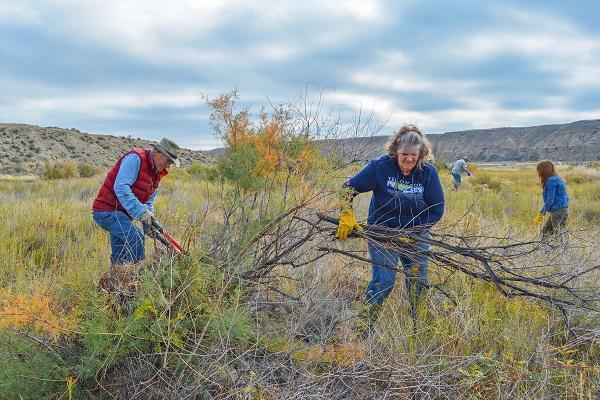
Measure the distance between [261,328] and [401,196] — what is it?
1618 mm

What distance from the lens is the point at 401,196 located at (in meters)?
3.91

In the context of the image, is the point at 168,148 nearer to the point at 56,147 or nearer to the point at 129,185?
the point at 129,185

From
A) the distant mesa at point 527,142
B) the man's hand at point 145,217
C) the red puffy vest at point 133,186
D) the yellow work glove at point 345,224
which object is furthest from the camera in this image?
the distant mesa at point 527,142

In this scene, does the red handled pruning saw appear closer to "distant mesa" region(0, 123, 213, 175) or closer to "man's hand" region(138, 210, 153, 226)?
"man's hand" region(138, 210, 153, 226)

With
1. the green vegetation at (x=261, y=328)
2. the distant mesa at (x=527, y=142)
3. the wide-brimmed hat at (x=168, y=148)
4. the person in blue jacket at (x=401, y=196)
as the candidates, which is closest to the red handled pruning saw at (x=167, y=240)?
the green vegetation at (x=261, y=328)

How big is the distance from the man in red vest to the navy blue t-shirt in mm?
1979

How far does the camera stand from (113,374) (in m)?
2.73

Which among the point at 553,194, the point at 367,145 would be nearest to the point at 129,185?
the point at 367,145

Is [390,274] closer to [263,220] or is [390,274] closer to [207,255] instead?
[263,220]

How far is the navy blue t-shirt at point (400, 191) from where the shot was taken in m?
3.91

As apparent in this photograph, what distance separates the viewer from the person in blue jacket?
380 centimetres

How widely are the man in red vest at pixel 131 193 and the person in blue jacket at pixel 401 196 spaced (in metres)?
1.97

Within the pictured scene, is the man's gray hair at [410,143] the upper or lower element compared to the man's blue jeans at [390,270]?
upper

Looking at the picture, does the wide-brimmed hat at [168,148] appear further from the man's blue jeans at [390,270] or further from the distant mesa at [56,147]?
the distant mesa at [56,147]
